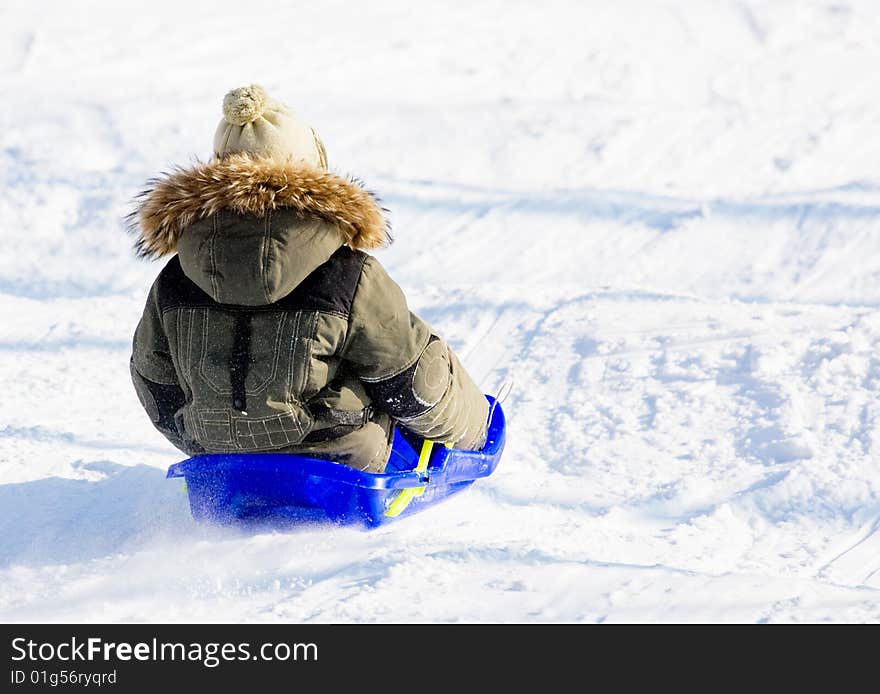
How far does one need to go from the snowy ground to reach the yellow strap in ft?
0.27

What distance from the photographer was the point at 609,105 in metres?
7.88

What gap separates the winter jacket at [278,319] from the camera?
2.65m

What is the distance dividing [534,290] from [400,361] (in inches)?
101

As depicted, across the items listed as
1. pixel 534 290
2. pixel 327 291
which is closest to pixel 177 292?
pixel 327 291

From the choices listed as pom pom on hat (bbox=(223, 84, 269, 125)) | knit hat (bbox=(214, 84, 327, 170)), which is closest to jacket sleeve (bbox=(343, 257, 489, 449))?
knit hat (bbox=(214, 84, 327, 170))

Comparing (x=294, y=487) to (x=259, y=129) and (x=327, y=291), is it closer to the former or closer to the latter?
(x=327, y=291)

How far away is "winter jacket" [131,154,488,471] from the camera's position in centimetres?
265

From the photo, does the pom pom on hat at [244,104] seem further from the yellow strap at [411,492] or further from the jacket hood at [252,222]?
the yellow strap at [411,492]

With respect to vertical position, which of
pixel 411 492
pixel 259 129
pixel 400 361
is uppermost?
pixel 259 129

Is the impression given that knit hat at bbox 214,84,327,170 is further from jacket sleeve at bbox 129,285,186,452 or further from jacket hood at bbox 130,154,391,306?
jacket sleeve at bbox 129,285,186,452

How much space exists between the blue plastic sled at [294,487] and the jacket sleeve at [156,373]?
0.14m

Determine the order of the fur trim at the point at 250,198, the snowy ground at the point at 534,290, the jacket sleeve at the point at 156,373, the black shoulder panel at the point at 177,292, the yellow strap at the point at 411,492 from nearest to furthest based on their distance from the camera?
the fur trim at the point at 250,198 → the black shoulder panel at the point at 177,292 → the jacket sleeve at the point at 156,373 → the snowy ground at the point at 534,290 → the yellow strap at the point at 411,492

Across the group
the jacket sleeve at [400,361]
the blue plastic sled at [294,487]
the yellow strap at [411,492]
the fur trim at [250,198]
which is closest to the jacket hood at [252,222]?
the fur trim at [250,198]

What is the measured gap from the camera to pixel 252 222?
8.71 feet
